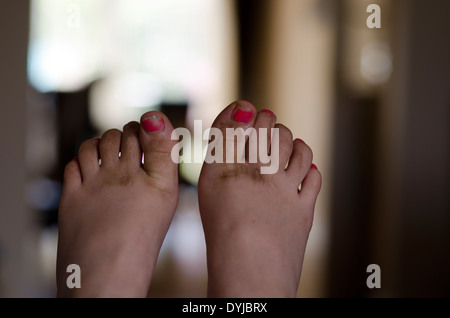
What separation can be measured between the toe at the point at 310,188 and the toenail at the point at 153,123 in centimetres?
32

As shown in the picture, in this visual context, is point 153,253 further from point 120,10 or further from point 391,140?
point 120,10

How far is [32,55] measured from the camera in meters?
2.28

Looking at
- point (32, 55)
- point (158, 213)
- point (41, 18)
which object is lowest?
point (158, 213)

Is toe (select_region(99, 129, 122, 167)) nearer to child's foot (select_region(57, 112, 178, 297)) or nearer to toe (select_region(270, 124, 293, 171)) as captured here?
child's foot (select_region(57, 112, 178, 297))

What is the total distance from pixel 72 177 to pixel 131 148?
13 centimetres

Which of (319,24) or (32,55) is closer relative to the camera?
(32,55)

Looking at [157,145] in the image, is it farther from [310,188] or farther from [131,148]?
[310,188]

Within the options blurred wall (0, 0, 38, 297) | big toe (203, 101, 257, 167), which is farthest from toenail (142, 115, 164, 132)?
blurred wall (0, 0, 38, 297)

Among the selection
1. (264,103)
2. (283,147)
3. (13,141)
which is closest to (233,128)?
(283,147)

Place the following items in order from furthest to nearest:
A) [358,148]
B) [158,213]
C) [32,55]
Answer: [358,148] → [32,55] → [158,213]

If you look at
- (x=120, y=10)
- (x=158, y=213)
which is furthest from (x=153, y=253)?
(x=120, y=10)

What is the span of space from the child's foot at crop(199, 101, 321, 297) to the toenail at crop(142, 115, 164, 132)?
0.37 ft

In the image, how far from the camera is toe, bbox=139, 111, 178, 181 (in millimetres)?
867

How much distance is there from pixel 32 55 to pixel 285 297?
6.33 ft
